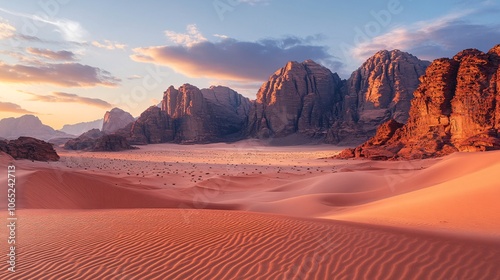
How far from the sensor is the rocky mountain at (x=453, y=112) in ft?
97.8

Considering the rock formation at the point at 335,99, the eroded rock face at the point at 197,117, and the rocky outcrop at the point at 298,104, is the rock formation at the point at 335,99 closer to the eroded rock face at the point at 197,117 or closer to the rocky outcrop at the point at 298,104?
the rocky outcrop at the point at 298,104

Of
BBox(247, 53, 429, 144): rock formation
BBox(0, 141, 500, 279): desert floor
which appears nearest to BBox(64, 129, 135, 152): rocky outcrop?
BBox(247, 53, 429, 144): rock formation

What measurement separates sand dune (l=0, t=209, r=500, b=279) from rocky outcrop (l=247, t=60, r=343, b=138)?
84.1m

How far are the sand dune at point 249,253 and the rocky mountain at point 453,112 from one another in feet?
89.4

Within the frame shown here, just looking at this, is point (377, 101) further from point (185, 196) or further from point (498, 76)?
point (185, 196)

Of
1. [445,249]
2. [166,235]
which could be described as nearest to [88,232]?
[166,235]

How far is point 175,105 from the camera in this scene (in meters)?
105

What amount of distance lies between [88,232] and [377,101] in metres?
84.9


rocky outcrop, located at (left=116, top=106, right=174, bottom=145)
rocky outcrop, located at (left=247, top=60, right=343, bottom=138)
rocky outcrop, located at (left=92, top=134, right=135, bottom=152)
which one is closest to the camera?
rocky outcrop, located at (left=92, top=134, right=135, bottom=152)

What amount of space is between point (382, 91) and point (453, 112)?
5140cm

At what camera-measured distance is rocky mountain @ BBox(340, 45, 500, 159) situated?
29812 mm

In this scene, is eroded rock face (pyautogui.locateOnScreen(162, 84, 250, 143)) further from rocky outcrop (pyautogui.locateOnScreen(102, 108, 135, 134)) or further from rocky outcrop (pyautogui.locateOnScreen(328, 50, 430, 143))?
rocky outcrop (pyautogui.locateOnScreen(102, 108, 135, 134))

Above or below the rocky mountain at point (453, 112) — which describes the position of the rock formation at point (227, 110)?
above

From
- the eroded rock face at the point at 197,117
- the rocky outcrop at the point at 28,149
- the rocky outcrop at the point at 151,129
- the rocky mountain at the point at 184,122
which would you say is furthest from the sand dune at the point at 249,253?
the eroded rock face at the point at 197,117
